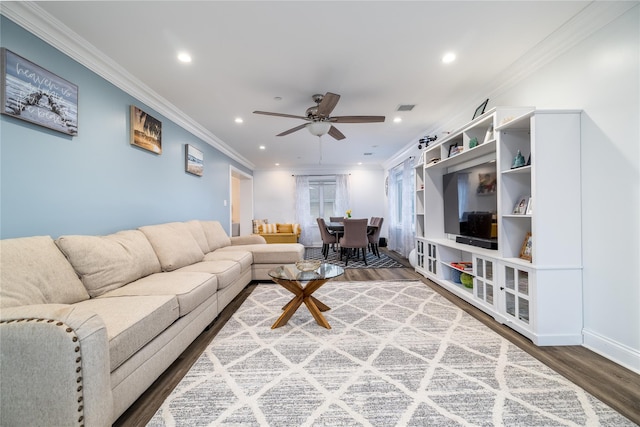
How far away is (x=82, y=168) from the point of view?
219 centimetres

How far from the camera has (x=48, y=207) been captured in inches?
75.2

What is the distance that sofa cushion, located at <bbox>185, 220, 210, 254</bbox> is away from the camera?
3.47m

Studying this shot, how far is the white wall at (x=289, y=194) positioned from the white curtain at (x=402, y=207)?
0.87 meters

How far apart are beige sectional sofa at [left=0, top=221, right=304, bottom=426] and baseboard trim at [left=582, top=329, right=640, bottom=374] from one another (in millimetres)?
2999

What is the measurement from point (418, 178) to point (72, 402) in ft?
14.6

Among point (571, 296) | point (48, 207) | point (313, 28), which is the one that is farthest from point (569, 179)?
point (48, 207)

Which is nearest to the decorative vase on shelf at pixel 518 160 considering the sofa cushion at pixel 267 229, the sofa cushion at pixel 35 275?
the sofa cushion at pixel 35 275

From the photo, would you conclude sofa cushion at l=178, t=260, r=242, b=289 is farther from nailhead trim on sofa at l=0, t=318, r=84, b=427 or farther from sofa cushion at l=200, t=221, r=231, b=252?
nailhead trim on sofa at l=0, t=318, r=84, b=427

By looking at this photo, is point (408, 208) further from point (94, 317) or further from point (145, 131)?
point (94, 317)

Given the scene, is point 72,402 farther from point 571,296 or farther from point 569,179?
point 569,179

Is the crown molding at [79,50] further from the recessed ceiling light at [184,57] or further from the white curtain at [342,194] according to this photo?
the white curtain at [342,194]

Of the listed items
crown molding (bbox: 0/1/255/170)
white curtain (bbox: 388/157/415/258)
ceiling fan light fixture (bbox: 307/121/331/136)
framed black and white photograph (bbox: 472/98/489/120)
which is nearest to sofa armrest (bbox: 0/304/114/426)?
crown molding (bbox: 0/1/255/170)

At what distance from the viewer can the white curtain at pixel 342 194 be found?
7.96 m

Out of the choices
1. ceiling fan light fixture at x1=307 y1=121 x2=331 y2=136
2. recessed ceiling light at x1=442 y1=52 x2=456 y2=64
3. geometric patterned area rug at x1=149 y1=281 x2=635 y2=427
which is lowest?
geometric patterned area rug at x1=149 y1=281 x2=635 y2=427
